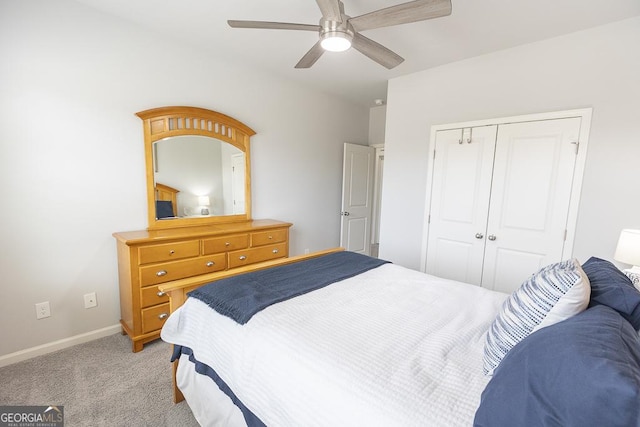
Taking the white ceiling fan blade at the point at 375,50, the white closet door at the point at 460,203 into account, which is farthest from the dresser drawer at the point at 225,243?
the white closet door at the point at 460,203

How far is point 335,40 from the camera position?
1.67 metres

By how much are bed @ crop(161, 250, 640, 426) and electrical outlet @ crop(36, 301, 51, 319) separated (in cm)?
133

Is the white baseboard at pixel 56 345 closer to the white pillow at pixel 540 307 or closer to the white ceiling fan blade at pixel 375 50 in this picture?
the white pillow at pixel 540 307

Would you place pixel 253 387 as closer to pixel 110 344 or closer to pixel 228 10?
pixel 110 344

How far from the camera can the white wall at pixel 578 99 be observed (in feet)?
7.04

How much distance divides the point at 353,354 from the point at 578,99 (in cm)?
278

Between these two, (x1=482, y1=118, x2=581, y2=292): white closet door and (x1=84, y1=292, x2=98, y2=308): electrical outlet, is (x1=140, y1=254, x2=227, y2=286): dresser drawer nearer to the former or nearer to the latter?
(x1=84, y1=292, x2=98, y2=308): electrical outlet

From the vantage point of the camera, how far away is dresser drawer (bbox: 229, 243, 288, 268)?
2777 millimetres

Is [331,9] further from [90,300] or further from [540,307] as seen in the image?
[90,300]

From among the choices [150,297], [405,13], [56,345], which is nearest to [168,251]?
[150,297]

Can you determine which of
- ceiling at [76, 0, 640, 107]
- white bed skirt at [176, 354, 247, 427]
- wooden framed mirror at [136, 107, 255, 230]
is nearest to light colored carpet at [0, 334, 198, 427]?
white bed skirt at [176, 354, 247, 427]

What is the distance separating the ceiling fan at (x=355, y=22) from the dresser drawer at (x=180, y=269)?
6.00 feet

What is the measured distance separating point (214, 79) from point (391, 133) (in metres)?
2.07

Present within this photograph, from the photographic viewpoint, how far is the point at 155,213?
103 inches
